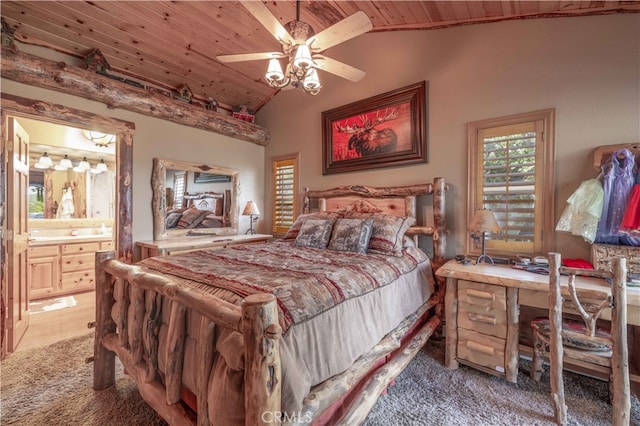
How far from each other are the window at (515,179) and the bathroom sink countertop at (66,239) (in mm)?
5407

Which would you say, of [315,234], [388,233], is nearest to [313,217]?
[315,234]

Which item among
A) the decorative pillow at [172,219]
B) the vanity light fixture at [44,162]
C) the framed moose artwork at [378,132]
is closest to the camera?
the framed moose artwork at [378,132]

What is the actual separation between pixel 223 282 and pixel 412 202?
225 centimetres

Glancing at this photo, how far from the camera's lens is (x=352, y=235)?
8.68ft

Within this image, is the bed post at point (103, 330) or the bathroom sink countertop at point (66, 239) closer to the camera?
the bed post at point (103, 330)

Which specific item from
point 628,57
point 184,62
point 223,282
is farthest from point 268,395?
point 184,62

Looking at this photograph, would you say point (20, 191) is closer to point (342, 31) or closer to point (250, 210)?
point (250, 210)

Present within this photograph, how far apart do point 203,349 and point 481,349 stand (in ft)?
6.61

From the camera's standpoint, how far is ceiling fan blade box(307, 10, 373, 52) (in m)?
1.75

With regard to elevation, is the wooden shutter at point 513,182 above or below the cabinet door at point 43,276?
above

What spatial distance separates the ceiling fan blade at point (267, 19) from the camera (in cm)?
170

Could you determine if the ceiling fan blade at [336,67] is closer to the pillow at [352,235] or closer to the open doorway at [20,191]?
the pillow at [352,235]

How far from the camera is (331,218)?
3055 millimetres

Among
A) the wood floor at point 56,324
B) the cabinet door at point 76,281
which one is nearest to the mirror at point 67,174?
the cabinet door at point 76,281
